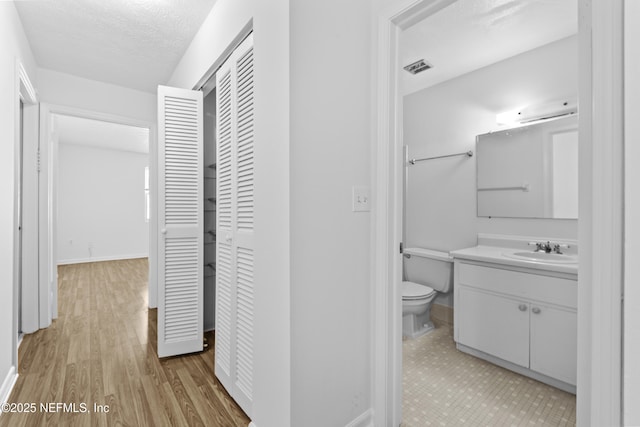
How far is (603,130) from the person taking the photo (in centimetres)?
71

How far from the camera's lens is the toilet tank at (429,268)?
269cm

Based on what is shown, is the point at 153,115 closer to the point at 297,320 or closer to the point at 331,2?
the point at 331,2

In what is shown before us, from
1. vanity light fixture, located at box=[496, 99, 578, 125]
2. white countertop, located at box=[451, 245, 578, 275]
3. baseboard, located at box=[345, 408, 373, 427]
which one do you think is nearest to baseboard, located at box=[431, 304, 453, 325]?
white countertop, located at box=[451, 245, 578, 275]

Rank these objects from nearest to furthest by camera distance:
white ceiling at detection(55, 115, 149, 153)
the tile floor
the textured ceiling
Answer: the tile floor
the textured ceiling
white ceiling at detection(55, 115, 149, 153)

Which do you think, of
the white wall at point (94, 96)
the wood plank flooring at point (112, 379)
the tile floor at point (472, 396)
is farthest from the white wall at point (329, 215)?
the white wall at point (94, 96)

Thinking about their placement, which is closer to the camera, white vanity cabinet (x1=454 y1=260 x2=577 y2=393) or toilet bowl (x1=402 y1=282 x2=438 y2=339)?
white vanity cabinet (x1=454 y1=260 x2=577 y2=393)

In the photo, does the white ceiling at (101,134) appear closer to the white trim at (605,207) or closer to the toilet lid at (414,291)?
the toilet lid at (414,291)

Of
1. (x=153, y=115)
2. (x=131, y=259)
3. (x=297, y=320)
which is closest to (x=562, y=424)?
(x=297, y=320)

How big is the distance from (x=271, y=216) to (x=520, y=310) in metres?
1.73

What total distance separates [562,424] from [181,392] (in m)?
2.07

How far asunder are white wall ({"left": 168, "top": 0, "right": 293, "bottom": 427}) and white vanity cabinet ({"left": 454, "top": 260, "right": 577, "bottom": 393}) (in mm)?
1568

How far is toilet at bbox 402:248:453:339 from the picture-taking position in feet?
8.01

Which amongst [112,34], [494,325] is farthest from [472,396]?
[112,34]

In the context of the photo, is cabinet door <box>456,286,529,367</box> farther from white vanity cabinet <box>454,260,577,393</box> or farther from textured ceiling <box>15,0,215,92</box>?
textured ceiling <box>15,0,215,92</box>
